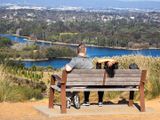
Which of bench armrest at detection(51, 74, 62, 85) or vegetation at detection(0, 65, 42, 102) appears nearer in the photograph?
bench armrest at detection(51, 74, 62, 85)

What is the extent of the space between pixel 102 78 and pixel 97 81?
100mm

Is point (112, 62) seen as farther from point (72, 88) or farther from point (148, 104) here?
point (148, 104)

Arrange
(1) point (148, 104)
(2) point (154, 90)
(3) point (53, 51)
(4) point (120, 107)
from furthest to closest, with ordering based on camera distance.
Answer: (3) point (53, 51) → (2) point (154, 90) → (1) point (148, 104) → (4) point (120, 107)

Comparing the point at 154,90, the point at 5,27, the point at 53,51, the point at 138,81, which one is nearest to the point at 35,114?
the point at 138,81

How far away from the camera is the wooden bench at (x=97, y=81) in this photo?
7.94 meters

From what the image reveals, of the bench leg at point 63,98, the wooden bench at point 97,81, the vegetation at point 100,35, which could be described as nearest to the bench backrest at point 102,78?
the wooden bench at point 97,81

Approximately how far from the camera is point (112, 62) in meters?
8.15

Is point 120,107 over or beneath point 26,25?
over

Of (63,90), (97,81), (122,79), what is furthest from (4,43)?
(63,90)

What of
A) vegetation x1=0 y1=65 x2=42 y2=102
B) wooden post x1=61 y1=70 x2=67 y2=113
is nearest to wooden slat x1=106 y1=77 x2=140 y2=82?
wooden post x1=61 y1=70 x2=67 y2=113

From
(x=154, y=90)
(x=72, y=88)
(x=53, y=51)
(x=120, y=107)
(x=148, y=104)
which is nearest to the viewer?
(x=72, y=88)

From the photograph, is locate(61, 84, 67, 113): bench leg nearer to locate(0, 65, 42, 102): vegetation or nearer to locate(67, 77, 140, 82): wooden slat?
locate(67, 77, 140, 82): wooden slat

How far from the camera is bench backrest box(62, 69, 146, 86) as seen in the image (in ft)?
26.2

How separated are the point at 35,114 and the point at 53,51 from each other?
9083cm
